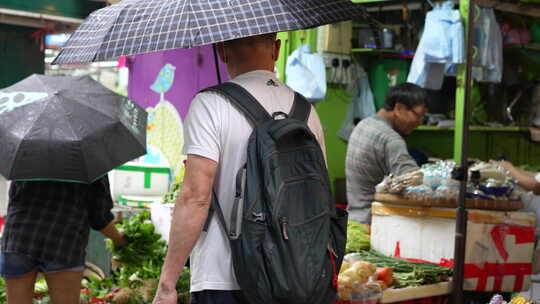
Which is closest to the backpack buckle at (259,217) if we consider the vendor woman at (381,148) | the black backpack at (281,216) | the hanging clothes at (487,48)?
the black backpack at (281,216)

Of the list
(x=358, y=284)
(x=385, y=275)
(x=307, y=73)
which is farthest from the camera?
(x=307, y=73)

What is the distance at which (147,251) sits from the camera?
16.2ft

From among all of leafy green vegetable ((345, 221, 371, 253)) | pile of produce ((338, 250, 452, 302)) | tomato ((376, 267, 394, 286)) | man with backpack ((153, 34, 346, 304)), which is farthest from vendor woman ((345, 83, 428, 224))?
man with backpack ((153, 34, 346, 304))

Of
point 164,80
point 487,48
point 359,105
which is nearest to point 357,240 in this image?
point 487,48

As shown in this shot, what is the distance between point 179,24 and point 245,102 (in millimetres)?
381

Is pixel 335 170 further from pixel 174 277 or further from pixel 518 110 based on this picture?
pixel 174 277

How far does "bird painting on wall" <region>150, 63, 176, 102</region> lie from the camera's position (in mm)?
7859

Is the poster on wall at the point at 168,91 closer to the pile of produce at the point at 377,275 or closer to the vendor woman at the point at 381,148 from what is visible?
the vendor woman at the point at 381,148

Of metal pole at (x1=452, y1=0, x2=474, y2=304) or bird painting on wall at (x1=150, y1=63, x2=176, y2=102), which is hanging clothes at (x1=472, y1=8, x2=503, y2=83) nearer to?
metal pole at (x1=452, y1=0, x2=474, y2=304)

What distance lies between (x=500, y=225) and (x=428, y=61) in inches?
97.3

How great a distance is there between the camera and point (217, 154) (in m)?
2.62

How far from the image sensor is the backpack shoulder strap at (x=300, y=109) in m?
2.77

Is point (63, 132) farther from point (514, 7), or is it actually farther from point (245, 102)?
point (514, 7)

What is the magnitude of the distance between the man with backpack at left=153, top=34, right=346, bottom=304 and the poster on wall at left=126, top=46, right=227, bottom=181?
4.75 m
